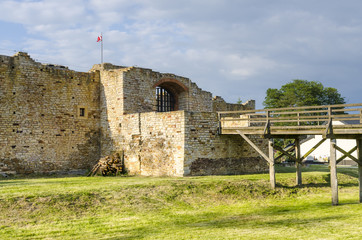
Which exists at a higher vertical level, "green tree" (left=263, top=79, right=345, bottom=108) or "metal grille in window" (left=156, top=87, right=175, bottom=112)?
"green tree" (left=263, top=79, right=345, bottom=108)

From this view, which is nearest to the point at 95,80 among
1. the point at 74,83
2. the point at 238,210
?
the point at 74,83

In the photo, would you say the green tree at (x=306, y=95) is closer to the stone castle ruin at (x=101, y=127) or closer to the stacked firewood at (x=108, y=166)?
the stone castle ruin at (x=101, y=127)

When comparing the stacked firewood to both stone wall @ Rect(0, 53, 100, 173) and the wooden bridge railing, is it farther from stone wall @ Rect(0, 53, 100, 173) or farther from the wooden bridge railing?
the wooden bridge railing

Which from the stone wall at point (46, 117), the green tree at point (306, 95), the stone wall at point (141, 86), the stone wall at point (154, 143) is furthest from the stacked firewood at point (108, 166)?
the green tree at point (306, 95)

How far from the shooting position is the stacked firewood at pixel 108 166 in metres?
17.9

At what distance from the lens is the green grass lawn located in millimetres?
8651

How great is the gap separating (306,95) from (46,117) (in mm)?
32022

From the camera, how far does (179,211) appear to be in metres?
10.9

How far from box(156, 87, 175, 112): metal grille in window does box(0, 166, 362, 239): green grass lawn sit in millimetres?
8695

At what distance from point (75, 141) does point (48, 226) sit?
10291 mm

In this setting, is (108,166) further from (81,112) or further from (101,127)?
(81,112)

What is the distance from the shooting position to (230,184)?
535 inches

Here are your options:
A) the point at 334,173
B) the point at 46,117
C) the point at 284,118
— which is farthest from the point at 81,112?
the point at 334,173

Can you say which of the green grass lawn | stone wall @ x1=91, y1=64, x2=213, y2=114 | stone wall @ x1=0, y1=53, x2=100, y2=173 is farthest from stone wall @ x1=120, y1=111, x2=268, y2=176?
stone wall @ x1=0, y1=53, x2=100, y2=173
